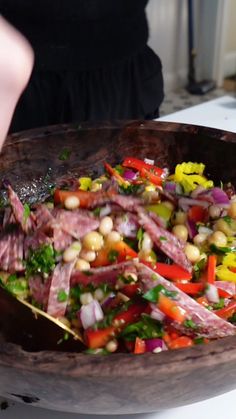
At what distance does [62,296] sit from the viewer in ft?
2.40

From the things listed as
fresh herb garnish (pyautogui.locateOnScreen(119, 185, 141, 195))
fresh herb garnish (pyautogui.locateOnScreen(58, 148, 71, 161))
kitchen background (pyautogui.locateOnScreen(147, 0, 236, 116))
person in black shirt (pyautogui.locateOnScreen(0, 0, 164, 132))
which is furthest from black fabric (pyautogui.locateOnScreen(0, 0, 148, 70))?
kitchen background (pyautogui.locateOnScreen(147, 0, 236, 116))

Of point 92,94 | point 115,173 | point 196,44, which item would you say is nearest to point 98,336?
point 115,173

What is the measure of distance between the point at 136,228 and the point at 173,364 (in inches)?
14.2

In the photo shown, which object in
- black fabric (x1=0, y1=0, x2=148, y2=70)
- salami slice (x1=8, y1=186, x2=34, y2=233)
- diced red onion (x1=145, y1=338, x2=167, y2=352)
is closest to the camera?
diced red onion (x1=145, y1=338, x2=167, y2=352)

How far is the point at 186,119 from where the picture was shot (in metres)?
1.47

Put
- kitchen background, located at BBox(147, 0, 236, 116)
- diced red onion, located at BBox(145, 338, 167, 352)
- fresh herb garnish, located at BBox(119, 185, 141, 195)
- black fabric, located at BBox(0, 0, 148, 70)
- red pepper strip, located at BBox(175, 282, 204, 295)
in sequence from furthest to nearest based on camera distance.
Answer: kitchen background, located at BBox(147, 0, 236, 116)
black fabric, located at BBox(0, 0, 148, 70)
fresh herb garnish, located at BBox(119, 185, 141, 195)
red pepper strip, located at BBox(175, 282, 204, 295)
diced red onion, located at BBox(145, 338, 167, 352)

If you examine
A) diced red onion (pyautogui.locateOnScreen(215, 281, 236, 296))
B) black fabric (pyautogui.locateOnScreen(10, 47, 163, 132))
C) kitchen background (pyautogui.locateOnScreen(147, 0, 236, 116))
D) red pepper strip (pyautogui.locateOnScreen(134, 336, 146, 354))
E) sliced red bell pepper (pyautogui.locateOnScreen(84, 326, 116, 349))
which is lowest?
kitchen background (pyautogui.locateOnScreen(147, 0, 236, 116))

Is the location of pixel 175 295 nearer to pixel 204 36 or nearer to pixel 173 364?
pixel 173 364

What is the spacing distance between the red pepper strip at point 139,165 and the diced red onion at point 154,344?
0.44 meters

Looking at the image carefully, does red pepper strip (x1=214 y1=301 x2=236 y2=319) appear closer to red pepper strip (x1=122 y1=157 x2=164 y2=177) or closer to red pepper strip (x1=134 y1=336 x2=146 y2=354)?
red pepper strip (x1=134 y1=336 x2=146 y2=354)

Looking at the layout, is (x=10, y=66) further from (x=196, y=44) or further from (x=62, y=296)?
(x=196, y=44)

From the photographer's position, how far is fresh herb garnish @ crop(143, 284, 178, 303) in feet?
2.21

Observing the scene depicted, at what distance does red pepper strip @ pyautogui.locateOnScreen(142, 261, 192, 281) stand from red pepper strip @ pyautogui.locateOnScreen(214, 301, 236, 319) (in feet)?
0.22

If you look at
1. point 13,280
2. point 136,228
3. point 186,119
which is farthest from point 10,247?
point 186,119
